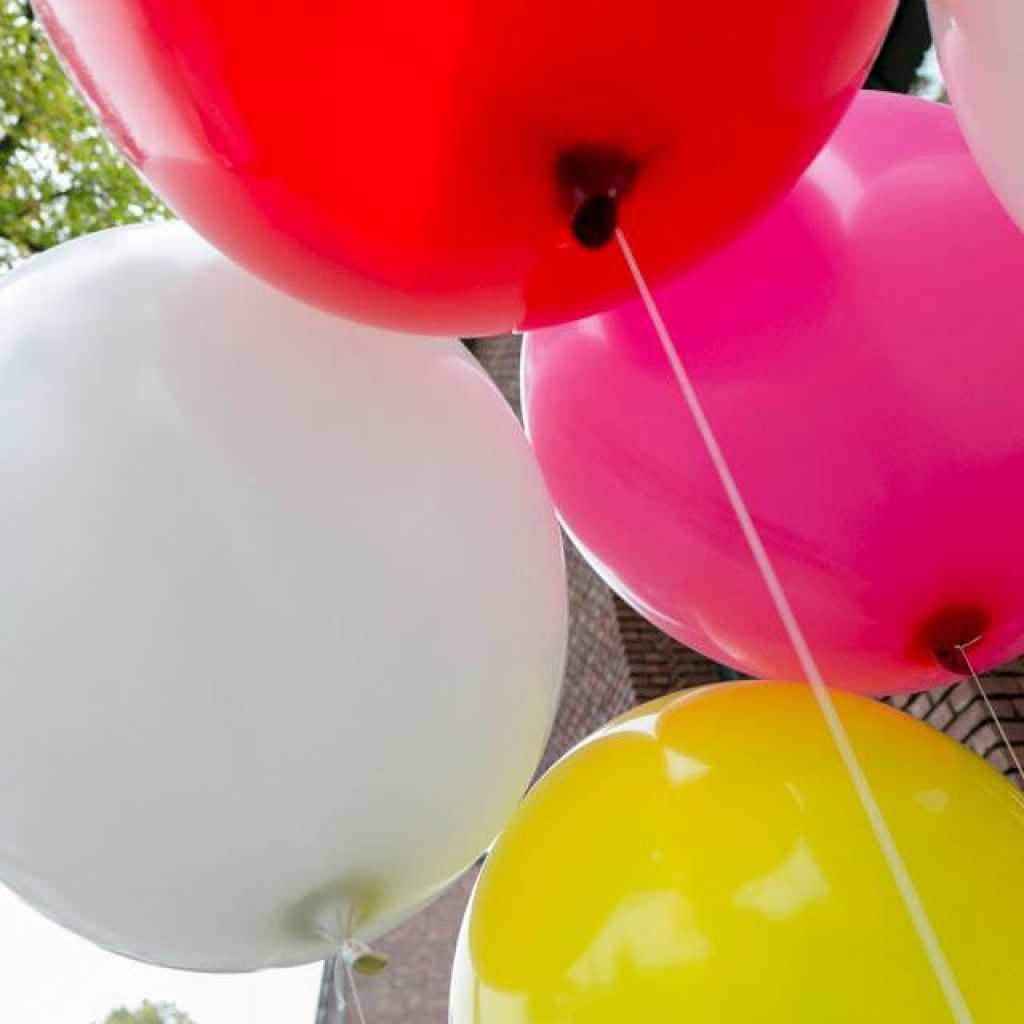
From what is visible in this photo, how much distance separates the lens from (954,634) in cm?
138

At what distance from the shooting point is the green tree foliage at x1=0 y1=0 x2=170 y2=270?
6121mm

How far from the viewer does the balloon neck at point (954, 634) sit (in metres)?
1.37

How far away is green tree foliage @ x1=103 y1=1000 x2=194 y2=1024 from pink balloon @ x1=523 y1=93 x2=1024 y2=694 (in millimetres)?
4690

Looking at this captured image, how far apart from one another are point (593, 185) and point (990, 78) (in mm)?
322

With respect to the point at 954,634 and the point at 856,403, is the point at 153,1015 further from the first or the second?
the point at 856,403

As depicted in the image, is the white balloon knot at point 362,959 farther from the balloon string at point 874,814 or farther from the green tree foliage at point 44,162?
the green tree foliage at point 44,162

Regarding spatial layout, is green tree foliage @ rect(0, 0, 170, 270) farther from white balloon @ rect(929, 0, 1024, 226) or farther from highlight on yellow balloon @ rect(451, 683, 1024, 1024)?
white balloon @ rect(929, 0, 1024, 226)

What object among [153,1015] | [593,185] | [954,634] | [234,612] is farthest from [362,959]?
[153,1015]

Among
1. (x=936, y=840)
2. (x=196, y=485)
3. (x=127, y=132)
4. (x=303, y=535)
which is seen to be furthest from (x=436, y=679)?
(x=127, y=132)

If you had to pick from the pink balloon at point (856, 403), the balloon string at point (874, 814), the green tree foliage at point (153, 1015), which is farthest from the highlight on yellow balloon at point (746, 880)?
the green tree foliage at point (153, 1015)

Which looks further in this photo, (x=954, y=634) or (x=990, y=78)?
(x=954, y=634)

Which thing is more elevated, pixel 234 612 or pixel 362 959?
pixel 234 612

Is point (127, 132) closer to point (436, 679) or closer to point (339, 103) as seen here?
point (339, 103)

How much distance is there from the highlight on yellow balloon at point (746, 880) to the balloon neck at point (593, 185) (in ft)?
1.87
